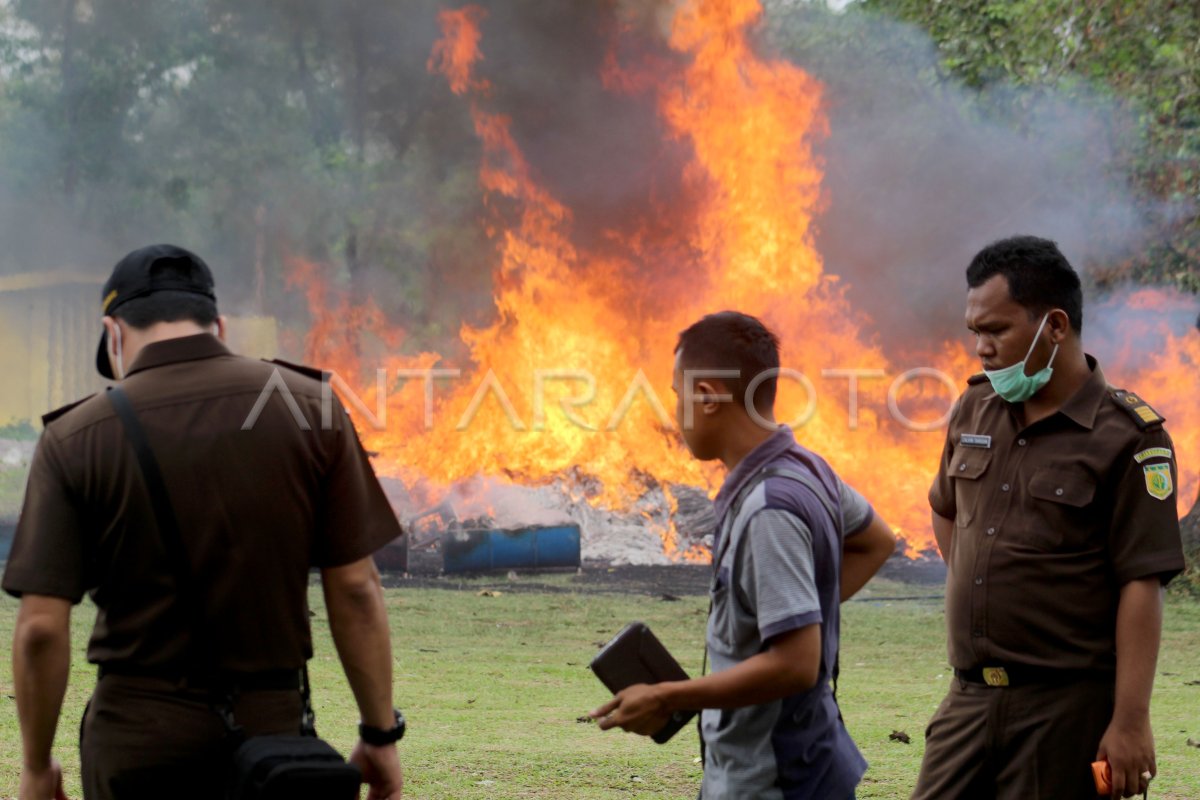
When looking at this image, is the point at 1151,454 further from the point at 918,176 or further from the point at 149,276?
the point at 918,176

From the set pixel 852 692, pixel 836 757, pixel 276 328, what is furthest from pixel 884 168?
pixel 836 757

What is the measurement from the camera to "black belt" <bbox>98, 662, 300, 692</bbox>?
2.79 metres

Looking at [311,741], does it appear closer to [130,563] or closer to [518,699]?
[130,563]

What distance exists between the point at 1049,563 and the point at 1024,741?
1.40 ft

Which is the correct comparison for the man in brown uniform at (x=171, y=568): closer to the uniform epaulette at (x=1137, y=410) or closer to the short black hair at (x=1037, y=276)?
the short black hair at (x=1037, y=276)

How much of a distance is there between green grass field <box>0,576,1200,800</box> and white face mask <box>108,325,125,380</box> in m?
2.89

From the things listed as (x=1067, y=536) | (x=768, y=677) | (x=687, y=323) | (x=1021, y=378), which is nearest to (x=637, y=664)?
(x=768, y=677)

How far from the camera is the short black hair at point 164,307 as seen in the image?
2.97 metres

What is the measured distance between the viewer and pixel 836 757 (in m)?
2.84

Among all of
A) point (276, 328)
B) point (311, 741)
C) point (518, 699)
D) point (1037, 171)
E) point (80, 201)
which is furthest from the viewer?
point (276, 328)

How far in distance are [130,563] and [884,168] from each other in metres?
13.1

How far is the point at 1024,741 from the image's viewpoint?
3227 millimetres

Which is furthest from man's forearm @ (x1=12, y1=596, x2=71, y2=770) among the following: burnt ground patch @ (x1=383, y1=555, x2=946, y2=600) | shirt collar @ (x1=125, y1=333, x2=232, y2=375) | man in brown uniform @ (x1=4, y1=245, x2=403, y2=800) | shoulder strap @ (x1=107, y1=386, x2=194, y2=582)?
burnt ground patch @ (x1=383, y1=555, x2=946, y2=600)

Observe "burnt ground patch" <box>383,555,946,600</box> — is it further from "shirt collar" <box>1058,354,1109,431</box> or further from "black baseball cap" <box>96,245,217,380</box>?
"black baseball cap" <box>96,245,217,380</box>
